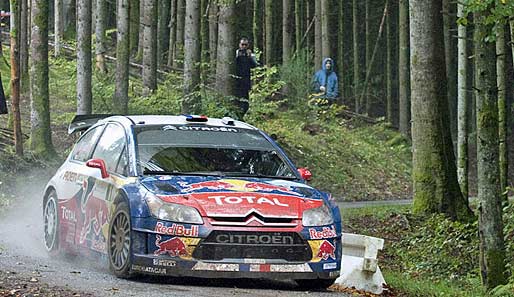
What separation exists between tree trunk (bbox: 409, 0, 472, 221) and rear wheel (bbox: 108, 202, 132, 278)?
31.4 ft

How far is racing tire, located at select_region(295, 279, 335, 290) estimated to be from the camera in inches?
367

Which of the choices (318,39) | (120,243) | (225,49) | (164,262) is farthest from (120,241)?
(318,39)

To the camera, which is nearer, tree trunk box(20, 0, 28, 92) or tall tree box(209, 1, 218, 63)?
tree trunk box(20, 0, 28, 92)

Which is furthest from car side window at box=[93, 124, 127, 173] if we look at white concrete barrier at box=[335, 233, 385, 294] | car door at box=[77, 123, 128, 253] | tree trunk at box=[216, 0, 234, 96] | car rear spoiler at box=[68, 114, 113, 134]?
tree trunk at box=[216, 0, 234, 96]

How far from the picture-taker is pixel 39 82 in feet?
68.3

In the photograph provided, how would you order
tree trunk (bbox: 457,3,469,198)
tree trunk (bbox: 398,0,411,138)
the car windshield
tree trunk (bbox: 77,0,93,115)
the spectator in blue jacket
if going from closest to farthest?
the car windshield < tree trunk (bbox: 457,3,469,198) < tree trunk (bbox: 77,0,93,115) < the spectator in blue jacket < tree trunk (bbox: 398,0,411,138)

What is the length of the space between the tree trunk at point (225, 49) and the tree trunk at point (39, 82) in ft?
14.7

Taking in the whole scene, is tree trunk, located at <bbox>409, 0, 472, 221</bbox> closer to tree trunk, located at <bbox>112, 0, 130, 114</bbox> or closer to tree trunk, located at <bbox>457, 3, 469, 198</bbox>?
tree trunk, located at <bbox>457, 3, 469, 198</bbox>

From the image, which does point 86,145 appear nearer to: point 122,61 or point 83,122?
point 83,122

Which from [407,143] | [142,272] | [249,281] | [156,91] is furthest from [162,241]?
[407,143]

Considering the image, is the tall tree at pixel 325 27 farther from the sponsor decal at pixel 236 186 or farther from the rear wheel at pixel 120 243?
the rear wheel at pixel 120 243

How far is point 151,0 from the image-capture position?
89.7 ft

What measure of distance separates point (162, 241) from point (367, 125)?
28.7 m

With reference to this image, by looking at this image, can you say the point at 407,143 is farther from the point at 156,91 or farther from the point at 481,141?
the point at 481,141
